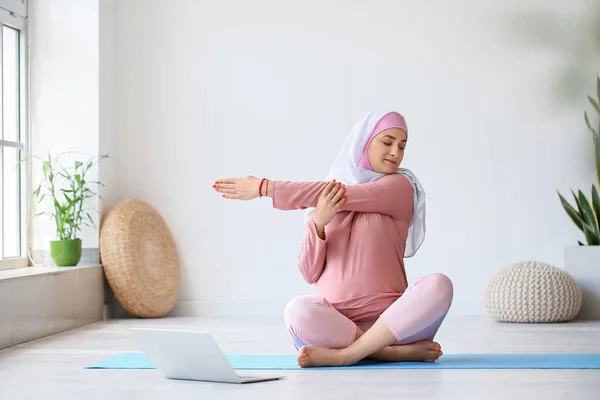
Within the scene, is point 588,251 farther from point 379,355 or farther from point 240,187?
point 240,187

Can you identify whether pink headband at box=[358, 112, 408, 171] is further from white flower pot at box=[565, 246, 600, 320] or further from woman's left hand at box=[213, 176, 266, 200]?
white flower pot at box=[565, 246, 600, 320]

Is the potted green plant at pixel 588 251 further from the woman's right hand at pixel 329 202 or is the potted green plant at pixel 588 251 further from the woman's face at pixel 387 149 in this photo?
the woman's right hand at pixel 329 202

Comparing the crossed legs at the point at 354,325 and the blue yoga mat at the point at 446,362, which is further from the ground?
the crossed legs at the point at 354,325

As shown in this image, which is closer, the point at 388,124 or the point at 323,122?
the point at 388,124

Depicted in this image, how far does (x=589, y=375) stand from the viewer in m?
2.79

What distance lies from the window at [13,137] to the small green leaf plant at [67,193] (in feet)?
0.39

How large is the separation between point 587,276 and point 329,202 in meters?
2.53

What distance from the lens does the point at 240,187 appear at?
119 inches

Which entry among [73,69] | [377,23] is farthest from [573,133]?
[73,69]

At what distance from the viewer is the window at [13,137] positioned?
4.86m

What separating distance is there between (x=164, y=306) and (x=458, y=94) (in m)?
2.18

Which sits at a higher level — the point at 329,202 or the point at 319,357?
the point at 329,202

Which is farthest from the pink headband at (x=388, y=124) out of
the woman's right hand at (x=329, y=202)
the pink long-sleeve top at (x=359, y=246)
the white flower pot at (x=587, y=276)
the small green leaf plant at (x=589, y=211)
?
the white flower pot at (x=587, y=276)

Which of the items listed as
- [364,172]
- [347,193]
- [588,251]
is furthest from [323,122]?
[347,193]
